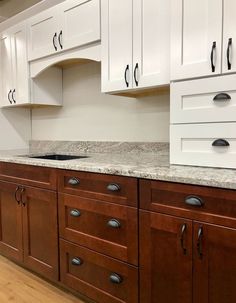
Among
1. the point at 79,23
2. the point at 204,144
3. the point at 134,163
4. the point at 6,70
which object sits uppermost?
the point at 79,23

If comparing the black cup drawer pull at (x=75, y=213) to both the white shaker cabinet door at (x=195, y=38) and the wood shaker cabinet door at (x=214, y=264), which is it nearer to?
the wood shaker cabinet door at (x=214, y=264)

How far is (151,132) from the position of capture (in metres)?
2.29

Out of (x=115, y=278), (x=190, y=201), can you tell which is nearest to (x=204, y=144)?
(x=190, y=201)

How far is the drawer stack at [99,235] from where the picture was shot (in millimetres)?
1556

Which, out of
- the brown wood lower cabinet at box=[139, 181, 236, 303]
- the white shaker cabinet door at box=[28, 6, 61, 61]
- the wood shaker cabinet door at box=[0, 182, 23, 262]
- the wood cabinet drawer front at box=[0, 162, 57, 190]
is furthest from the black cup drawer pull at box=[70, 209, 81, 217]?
the white shaker cabinet door at box=[28, 6, 61, 61]

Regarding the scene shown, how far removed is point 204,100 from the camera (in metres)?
1.47

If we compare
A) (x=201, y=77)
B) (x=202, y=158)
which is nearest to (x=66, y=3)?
(x=201, y=77)

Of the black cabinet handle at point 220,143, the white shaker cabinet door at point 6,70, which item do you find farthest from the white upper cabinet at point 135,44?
the white shaker cabinet door at point 6,70

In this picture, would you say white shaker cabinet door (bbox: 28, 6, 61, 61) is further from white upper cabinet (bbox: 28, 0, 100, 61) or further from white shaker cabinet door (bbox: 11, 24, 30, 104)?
white shaker cabinet door (bbox: 11, 24, 30, 104)

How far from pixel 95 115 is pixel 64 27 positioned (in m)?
0.81

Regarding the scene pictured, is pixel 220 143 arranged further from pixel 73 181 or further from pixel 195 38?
pixel 73 181

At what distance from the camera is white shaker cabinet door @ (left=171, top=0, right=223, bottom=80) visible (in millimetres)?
1411

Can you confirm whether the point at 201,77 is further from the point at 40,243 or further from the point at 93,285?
the point at 40,243

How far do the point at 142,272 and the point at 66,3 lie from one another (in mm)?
2063
